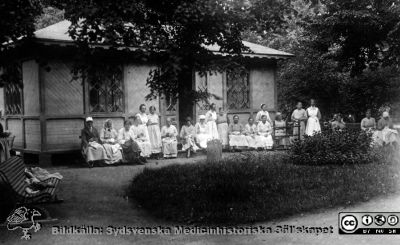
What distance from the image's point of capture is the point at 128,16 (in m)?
9.59

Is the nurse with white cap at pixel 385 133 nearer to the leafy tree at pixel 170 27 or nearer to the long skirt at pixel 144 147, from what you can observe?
the long skirt at pixel 144 147

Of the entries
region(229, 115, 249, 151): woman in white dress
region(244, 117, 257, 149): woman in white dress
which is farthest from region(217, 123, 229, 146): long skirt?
region(244, 117, 257, 149): woman in white dress

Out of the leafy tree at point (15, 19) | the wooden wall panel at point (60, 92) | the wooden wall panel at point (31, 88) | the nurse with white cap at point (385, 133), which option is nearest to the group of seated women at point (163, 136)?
the wooden wall panel at point (60, 92)

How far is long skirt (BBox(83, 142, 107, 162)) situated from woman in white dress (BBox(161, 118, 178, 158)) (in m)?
2.56

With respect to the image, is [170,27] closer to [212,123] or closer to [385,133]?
[212,123]

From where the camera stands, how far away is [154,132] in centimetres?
1644

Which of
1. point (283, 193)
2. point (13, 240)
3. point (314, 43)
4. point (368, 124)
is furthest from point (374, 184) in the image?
point (314, 43)

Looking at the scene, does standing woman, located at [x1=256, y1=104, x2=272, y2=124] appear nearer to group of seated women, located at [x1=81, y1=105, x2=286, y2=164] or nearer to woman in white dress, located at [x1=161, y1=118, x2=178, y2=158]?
group of seated women, located at [x1=81, y1=105, x2=286, y2=164]

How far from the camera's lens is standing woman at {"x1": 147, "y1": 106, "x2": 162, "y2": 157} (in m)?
16.4

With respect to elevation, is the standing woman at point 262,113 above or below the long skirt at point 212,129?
above

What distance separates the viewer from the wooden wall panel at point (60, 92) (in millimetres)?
14828

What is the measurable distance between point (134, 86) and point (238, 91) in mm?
4853

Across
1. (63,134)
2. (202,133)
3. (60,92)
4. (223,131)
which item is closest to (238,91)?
(223,131)

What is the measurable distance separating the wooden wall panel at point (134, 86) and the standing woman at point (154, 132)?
661mm
